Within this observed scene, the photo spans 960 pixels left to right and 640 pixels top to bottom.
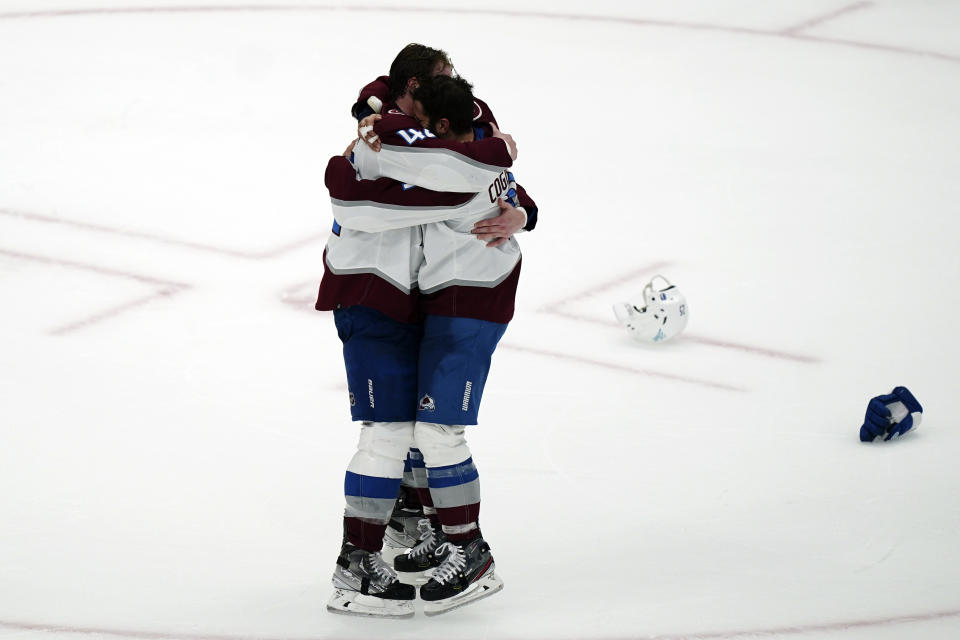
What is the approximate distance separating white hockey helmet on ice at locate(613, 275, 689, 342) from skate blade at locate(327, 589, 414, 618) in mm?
2122

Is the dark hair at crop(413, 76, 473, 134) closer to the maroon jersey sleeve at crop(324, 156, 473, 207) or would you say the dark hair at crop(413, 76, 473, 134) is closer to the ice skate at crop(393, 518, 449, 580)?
the maroon jersey sleeve at crop(324, 156, 473, 207)

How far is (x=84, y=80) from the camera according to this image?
8664 millimetres

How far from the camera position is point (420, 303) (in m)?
3.54

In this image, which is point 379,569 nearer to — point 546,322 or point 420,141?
point 420,141

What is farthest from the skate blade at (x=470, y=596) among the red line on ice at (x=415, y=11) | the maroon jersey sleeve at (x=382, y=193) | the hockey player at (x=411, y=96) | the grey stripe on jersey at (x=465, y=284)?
the red line on ice at (x=415, y=11)

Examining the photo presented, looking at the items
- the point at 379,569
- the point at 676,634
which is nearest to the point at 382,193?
the point at 379,569

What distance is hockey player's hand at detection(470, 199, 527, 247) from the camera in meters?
3.51

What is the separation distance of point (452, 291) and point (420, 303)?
0.09 m

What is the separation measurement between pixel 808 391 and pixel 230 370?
1915 millimetres

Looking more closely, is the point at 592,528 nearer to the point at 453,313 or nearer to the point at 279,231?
the point at 453,313

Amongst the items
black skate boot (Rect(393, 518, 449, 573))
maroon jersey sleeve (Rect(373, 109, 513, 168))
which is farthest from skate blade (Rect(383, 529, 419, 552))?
maroon jersey sleeve (Rect(373, 109, 513, 168))

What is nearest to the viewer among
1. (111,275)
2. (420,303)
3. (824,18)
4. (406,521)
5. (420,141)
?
(420,141)

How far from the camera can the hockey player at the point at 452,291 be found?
11.0ft

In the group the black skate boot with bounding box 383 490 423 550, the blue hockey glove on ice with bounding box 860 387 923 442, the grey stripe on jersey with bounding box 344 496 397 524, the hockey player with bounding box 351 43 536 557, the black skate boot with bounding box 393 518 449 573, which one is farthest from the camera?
the blue hockey glove on ice with bounding box 860 387 923 442
